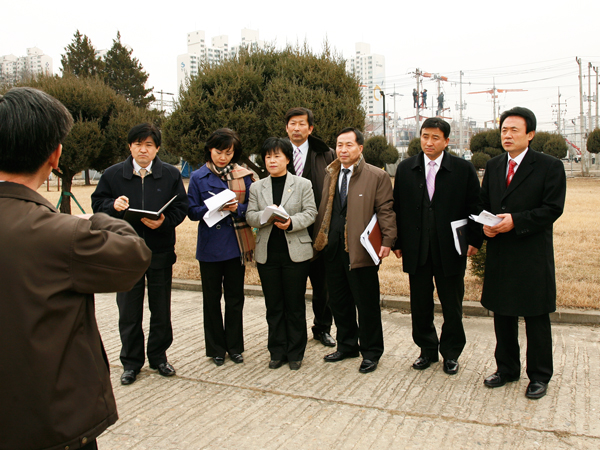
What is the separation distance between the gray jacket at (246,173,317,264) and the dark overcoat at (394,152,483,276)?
33.4 inches

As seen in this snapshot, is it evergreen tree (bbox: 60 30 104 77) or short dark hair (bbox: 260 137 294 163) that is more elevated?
evergreen tree (bbox: 60 30 104 77)

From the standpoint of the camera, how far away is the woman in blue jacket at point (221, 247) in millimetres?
4492

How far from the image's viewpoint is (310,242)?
454 centimetres

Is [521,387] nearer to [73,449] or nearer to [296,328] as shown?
[296,328]

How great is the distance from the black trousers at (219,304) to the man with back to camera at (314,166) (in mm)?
877

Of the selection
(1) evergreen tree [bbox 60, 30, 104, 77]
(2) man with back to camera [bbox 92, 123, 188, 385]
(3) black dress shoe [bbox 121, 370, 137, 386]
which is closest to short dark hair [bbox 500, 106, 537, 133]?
(2) man with back to camera [bbox 92, 123, 188, 385]

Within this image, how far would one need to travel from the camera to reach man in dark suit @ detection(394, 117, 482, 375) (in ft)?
13.8

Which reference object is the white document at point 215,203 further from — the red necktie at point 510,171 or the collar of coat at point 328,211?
the red necktie at point 510,171

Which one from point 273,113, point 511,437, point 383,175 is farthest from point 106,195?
point 273,113

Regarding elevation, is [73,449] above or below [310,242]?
below

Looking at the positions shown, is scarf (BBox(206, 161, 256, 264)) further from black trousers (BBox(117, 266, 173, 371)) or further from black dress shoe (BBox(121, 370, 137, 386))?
black dress shoe (BBox(121, 370, 137, 386))

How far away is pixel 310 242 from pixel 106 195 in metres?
1.84

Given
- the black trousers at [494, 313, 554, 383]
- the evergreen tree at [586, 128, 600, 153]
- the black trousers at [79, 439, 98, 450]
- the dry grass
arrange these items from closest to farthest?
the black trousers at [79, 439, 98, 450] → the black trousers at [494, 313, 554, 383] → the dry grass → the evergreen tree at [586, 128, 600, 153]

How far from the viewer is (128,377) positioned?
415 centimetres
